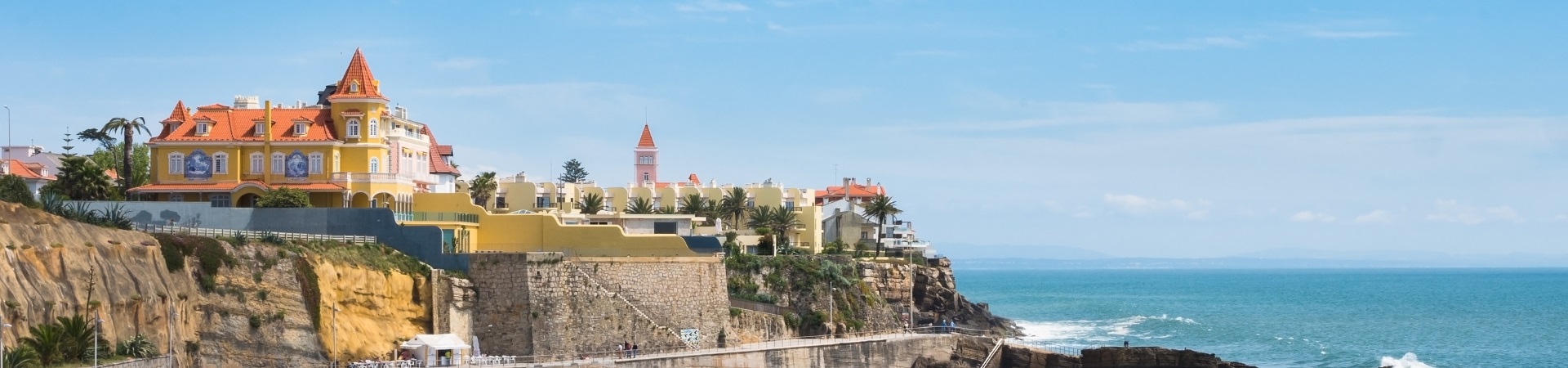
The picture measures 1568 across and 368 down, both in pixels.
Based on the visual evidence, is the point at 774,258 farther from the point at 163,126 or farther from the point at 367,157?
the point at 163,126

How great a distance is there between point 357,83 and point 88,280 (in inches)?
693

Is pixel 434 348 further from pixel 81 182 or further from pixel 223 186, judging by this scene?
pixel 81 182

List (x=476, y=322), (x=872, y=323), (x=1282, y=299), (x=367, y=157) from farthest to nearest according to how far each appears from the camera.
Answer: (x=1282, y=299) < (x=872, y=323) < (x=367, y=157) < (x=476, y=322)

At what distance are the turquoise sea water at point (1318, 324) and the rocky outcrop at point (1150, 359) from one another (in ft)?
44.2

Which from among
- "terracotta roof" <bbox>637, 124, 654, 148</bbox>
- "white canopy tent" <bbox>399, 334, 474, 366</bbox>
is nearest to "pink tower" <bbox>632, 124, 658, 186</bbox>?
"terracotta roof" <bbox>637, 124, 654, 148</bbox>

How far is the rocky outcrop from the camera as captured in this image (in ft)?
203

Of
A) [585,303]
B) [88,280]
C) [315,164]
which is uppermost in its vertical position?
[315,164]

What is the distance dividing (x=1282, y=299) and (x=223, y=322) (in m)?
116

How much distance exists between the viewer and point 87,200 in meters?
57.3

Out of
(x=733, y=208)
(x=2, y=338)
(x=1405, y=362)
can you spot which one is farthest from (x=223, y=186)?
(x=1405, y=362)

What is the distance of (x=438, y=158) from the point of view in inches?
2891

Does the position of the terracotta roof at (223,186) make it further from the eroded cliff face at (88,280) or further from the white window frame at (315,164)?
the eroded cliff face at (88,280)

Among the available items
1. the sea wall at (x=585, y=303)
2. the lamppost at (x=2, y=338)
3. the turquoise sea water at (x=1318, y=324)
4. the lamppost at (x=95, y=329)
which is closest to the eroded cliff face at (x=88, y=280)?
the lamppost at (x=95, y=329)

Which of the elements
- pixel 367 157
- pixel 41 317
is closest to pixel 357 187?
pixel 367 157
